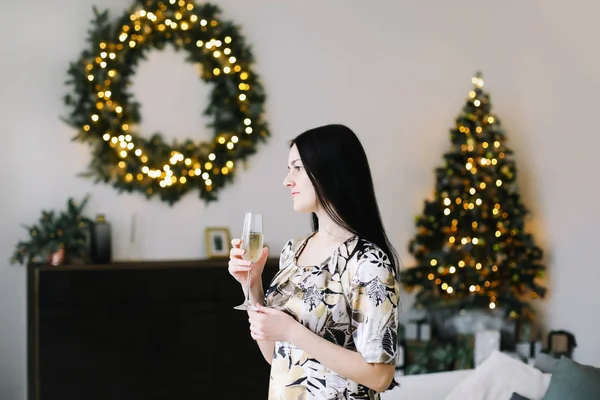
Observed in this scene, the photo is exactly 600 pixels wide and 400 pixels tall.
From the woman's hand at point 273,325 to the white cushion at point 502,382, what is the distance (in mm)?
1664

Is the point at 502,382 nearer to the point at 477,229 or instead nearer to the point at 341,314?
the point at 341,314

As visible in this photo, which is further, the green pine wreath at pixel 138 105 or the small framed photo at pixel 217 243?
the small framed photo at pixel 217 243

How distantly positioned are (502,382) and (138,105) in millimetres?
2895

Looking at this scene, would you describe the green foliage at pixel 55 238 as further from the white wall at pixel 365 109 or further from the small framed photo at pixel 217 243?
the small framed photo at pixel 217 243

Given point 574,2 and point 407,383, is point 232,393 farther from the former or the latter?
point 574,2

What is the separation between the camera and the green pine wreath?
16.5ft

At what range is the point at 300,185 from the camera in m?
2.13

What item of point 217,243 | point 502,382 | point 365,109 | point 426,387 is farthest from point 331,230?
point 365,109

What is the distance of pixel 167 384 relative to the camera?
4.93 metres

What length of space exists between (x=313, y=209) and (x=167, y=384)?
3.09m

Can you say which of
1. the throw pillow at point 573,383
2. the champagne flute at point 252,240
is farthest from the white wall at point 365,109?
the champagne flute at point 252,240

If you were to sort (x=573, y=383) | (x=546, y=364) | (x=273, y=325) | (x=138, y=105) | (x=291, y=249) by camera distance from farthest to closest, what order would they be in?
(x=138, y=105), (x=546, y=364), (x=573, y=383), (x=291, y=249), (x=273, y=325)

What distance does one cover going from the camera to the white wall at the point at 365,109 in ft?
16.4

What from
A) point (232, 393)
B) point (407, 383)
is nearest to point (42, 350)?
point (232, 393)
